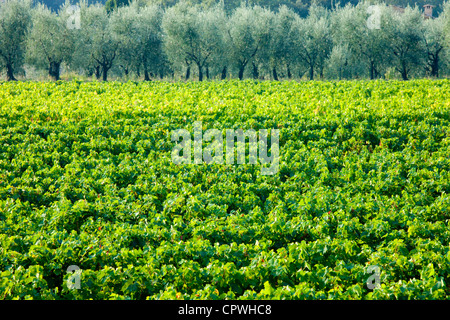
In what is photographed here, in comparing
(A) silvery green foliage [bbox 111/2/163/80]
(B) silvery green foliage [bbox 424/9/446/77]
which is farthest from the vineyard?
(B) silvery green foliage [bbox 424/9/446/77]

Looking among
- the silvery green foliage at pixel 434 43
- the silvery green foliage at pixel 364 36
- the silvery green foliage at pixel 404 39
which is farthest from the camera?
the silvery green foliage at pixel 434 43

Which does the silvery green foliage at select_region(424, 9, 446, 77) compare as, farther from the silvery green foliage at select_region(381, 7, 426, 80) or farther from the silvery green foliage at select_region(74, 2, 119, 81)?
the silvery green foliage at select_region(74, 2, 119, 81)

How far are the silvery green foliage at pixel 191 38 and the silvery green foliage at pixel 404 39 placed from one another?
20.7 m

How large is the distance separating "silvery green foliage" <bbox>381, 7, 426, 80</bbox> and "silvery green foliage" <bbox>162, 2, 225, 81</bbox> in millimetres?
20710

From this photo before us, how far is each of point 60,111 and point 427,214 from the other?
47.5 feet

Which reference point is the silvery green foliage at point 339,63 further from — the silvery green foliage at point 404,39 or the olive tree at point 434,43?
the olive tree at point 434,43

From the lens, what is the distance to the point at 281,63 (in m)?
50.0

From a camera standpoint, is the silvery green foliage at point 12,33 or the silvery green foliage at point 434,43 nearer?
the silvery green foliage at point 12,33

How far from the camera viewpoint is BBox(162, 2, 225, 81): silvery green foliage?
1800 inches

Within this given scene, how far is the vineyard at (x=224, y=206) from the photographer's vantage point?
572 cm

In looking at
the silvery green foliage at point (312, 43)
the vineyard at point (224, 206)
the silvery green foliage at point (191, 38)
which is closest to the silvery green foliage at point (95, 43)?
the silvery green foliage at point (191, 38)

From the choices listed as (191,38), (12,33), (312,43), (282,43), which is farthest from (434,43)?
(12,33)
